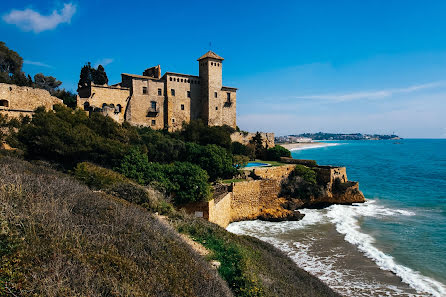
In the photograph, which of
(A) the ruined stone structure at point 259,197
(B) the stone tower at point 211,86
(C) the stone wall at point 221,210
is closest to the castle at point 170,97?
(B) the stone tower at point 211,86

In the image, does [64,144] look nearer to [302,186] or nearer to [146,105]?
[146,105]

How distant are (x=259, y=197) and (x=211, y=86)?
18.6 meters

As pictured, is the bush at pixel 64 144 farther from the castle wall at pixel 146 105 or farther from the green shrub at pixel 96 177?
the castle wall at pixel 146 105

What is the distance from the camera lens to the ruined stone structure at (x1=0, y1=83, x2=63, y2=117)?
19547mm

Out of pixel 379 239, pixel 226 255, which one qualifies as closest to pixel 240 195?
pixel 379 239

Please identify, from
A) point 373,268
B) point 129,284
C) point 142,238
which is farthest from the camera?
point 373,268

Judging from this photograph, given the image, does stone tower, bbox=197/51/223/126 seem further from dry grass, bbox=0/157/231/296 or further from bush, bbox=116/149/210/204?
dry grass, bbox=0/157/231/296

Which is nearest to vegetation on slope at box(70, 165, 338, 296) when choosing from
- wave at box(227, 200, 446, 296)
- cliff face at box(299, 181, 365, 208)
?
wave at box(227, 200, 446, 296)

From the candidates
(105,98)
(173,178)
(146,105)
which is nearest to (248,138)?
(146,105)

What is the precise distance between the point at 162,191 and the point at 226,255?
349 inches

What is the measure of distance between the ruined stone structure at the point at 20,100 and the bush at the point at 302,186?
2060 centimetres

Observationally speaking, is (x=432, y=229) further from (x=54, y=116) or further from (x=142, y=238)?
(x=54, y=116)

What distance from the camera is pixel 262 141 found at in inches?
1517

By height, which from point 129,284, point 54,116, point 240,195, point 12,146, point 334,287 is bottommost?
point 334,287
